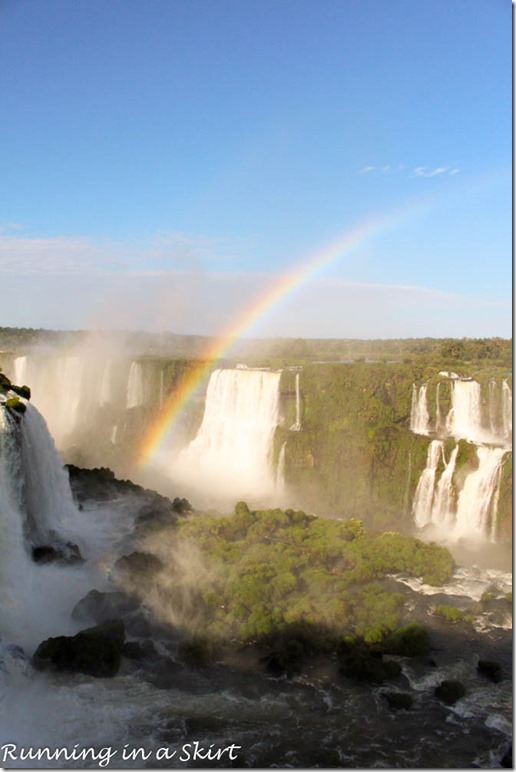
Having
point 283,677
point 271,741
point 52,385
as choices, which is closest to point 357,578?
point 283,677

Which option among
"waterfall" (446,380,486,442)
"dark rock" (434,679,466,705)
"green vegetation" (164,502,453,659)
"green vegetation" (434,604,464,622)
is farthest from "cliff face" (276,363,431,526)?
"dark rock" (434,679,466,705)

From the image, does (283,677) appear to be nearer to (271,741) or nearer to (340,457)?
(271,741)

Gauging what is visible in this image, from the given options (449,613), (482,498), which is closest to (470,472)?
(482,498)

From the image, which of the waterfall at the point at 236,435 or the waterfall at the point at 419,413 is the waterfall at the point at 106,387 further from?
the waterfall at the point at 419,413

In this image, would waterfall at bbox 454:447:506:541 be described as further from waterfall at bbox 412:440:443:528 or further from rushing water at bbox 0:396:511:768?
rushing water at bbox 0:396:511:768

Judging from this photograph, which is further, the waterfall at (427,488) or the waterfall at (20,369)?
the waterfall at (20,369)

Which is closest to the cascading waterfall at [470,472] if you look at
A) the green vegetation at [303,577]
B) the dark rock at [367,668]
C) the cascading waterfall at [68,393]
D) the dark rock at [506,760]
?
the green vegetation at [303,577]
